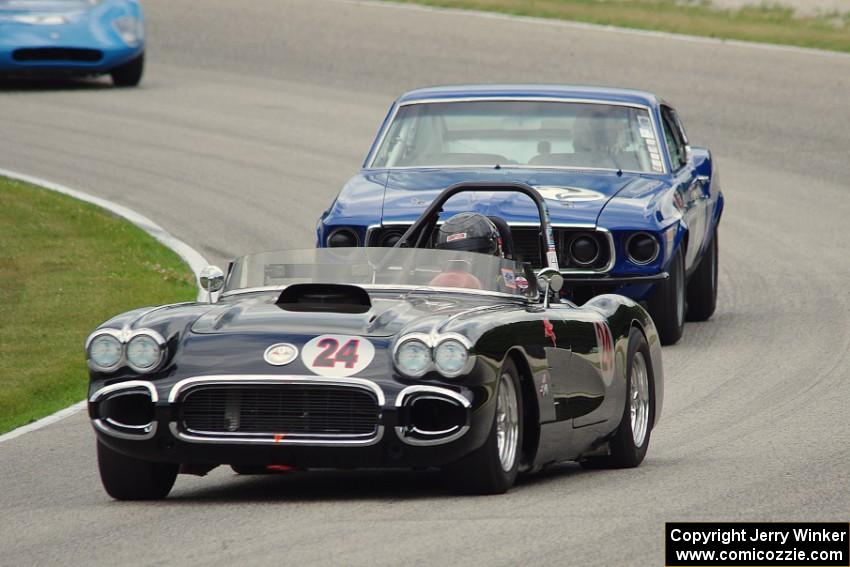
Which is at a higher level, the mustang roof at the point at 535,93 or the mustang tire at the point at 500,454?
the mustang tire at the point at 500,454

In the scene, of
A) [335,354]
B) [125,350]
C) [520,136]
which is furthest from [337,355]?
[520,136]

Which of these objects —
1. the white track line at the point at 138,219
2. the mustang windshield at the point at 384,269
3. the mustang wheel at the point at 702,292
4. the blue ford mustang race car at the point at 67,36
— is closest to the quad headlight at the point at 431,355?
the mustang windshield at the point at 384,269

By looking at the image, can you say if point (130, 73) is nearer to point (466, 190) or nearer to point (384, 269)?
point (466, 190)

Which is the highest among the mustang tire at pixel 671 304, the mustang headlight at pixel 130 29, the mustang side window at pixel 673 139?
the mustang side window at pixel 673 139

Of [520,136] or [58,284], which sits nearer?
[520,136]

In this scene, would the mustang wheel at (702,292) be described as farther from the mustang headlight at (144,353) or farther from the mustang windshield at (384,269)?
the mustang headlight at (144,353)

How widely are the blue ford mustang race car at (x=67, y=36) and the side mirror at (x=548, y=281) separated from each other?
14530 millimetres

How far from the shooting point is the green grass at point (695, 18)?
84.9 feet

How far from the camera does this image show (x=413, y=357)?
7238 mm

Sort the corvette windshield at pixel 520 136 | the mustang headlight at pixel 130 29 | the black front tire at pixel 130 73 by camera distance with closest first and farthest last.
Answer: the corvette windshield at pixel 520 136
the mustang headlight at pixel 130 29
the black front tire at pixel 130 73

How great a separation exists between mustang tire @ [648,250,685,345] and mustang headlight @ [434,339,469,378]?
200 inches

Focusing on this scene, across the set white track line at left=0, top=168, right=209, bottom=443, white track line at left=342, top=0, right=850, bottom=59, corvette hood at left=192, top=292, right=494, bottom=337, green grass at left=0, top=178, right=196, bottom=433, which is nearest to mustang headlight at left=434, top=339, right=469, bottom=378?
corvette hood at left=192, top=292, right=494, bottom=337

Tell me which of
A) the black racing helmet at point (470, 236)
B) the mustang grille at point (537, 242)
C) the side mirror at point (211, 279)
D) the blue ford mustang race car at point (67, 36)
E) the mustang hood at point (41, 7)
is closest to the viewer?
the side mirror at point (211, 279)

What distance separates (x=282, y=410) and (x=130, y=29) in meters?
16.0
